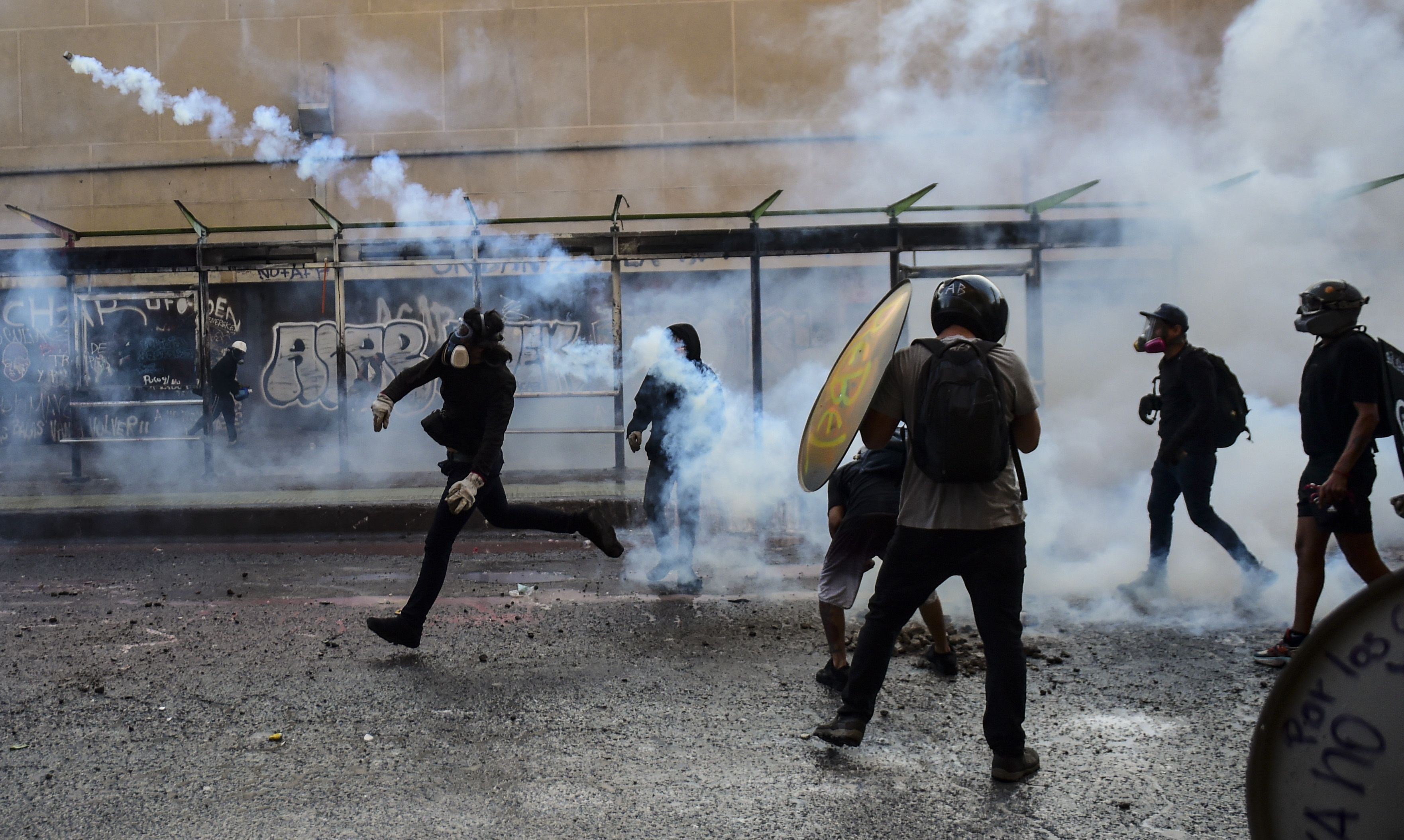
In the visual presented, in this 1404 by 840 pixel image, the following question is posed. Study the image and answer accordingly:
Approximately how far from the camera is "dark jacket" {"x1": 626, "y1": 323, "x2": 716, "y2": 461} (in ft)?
17.7

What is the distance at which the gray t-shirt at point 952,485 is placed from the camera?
2.66m

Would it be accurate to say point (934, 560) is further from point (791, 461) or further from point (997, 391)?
point (791, 461)

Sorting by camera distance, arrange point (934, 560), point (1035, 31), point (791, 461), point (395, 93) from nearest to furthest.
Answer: point (934, 560) → point (791, 461) → point (1035, 31) → point (395, 93)

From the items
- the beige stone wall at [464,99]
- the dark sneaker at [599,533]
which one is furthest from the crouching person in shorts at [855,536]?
the beige stone wall at [464,99]

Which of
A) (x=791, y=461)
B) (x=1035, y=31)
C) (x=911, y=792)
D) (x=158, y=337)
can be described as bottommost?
(x=911, y=792)

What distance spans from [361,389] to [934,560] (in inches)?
420

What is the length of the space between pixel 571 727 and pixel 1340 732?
2.31 metres

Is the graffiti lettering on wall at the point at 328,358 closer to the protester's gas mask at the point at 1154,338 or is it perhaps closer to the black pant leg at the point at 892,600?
the protester's gas mask at the point at 1154,338

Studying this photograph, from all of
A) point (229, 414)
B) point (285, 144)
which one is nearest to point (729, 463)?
point (229, 414)

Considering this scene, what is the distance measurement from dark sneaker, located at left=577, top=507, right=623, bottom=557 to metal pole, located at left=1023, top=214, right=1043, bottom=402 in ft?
16.8

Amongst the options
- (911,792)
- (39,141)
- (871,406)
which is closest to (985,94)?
(871,406)

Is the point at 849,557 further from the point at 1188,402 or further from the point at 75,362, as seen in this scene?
the point at 75,362

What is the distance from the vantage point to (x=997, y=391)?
8.50 feet

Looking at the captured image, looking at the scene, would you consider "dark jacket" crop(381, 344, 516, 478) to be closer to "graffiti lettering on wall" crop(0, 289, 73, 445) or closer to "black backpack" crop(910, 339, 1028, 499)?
"black backpack" crop(910, 339, 1028, 499)
